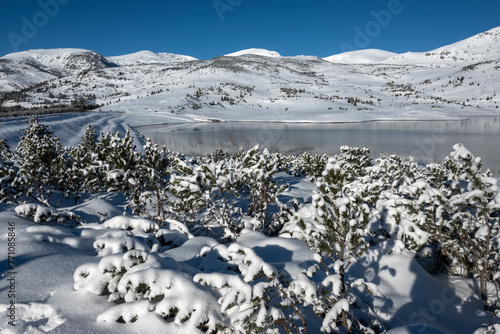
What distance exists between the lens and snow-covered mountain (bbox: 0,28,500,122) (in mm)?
78312

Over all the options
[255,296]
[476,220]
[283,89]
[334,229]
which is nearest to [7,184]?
[255,296]

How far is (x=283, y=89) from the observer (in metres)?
113

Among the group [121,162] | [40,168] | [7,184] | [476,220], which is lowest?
[7,184]

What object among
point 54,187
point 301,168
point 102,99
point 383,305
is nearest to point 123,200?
point 54,187

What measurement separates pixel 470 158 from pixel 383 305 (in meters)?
1.94

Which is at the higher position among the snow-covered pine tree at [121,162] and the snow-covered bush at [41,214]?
the snow-covered pine tree at [121,162]

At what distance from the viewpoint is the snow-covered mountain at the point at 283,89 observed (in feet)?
257

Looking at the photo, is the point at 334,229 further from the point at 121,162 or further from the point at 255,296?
the point at 121,162

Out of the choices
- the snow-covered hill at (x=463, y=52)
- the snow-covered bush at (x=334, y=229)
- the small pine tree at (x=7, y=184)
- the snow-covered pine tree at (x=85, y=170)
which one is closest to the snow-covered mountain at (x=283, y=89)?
the snow-covered hill at (x=463, y=52)

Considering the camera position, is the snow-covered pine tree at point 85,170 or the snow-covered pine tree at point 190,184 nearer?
the snow-covered pine tree at point 190,184

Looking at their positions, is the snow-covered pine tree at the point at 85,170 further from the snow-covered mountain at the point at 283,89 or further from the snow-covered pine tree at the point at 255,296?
the snow-covered mountain at the point at 283,89

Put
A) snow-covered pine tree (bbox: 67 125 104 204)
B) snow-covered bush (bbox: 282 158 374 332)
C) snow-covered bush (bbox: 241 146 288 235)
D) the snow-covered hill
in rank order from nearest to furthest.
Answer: snow-covered bush (bbox: 282 158 374 332) < snow-covered bush (bbox: 241 146 288 235) < snow-covered pine tree (bbox: 67 125 104 204) < the snow-covered hill

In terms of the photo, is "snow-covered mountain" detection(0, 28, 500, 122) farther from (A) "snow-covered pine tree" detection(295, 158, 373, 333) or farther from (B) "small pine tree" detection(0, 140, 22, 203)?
(A) "snow-covered pine tree" detection(295, 158, 373, 333)

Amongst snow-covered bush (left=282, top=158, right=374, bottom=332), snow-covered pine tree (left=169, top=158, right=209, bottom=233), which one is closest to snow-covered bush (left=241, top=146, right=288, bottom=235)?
snow-covered pine tree (left=169, top=158, right=209, bottom=233)
